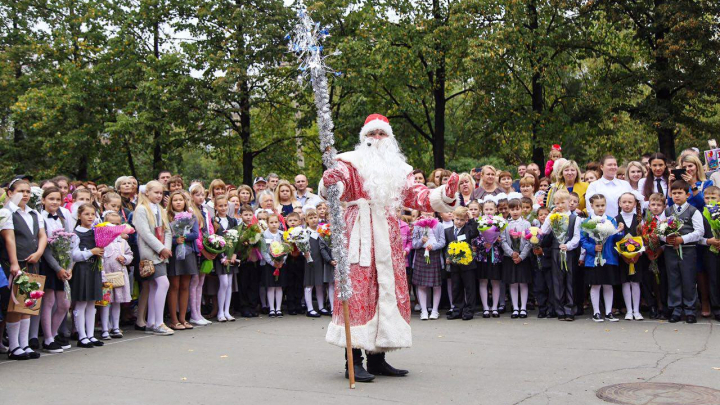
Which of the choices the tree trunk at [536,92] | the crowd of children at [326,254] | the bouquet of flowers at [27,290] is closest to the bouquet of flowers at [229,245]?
the crowd of children at [326,254]

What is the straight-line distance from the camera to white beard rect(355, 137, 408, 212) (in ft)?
23.5

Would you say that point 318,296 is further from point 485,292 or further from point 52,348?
point 52,348

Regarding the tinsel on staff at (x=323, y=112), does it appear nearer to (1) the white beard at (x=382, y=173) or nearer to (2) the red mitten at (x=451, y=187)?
(1) the white beard at (x=382, y=173)

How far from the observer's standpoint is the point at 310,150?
2781cm

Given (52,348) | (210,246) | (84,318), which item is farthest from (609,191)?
(52,348)

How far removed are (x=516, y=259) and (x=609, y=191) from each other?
182 cm

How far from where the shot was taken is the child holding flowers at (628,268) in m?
10.6

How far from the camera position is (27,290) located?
27.4ft

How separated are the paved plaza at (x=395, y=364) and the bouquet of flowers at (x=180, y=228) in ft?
3.69

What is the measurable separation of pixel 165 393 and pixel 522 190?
7670 mm

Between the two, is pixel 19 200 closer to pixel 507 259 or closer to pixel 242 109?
pixel 507 259

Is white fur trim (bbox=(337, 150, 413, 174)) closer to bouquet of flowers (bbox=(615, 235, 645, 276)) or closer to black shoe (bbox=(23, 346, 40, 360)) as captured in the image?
black shoe (bbox=(23, 346, 40, 360))

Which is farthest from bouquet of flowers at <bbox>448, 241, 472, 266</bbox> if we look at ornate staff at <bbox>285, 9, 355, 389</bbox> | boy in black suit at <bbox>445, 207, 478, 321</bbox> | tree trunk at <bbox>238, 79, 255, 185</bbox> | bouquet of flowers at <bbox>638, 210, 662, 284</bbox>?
tree trunk at <bbox>238, 79, 255, 185</bbox>

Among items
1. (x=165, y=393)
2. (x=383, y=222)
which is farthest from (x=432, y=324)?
(x=165, y=393)
